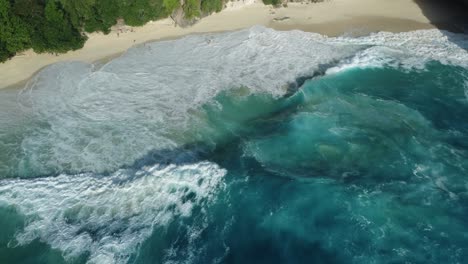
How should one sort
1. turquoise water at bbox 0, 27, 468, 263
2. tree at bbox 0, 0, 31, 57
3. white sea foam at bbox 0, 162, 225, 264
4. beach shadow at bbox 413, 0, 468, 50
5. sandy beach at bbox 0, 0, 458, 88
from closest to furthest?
turquoise water at bbox 0, 27, 468, 263 < white sea foam at bbox 0, 162, 225, 264 < tree at bbox 0, 0, 31, 57 < sandy beach at bbox 0, 0, 458, 88 < beach shadow at bbox 413, 0, 468, 50

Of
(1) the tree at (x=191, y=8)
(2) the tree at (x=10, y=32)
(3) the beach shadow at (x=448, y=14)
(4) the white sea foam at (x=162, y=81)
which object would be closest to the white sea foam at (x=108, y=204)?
(4) the white sea foam at (x=162, y=81)

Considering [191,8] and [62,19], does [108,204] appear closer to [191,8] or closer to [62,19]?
[62,19]

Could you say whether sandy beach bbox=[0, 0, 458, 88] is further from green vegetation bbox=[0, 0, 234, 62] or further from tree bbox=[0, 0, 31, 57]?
tree bbox=[0, 0, 31, 57]

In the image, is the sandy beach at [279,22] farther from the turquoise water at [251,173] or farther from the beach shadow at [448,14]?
the turquoise water at [251,173]

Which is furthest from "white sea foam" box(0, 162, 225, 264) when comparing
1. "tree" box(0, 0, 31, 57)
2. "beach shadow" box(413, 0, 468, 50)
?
"beach shadow" box(413, 0, 468, 50)

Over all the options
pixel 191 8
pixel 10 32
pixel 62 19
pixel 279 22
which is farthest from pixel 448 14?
pixel 10 32

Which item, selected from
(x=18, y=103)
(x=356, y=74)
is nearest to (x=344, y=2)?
(x=356, y=74)

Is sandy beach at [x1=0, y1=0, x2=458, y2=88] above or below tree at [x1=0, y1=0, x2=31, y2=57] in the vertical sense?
below
